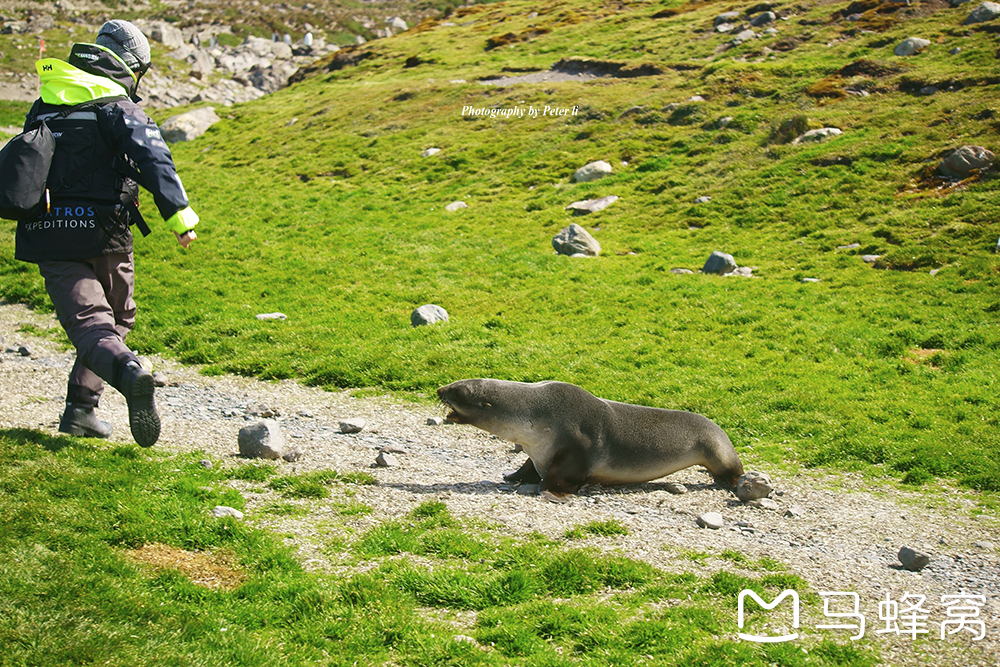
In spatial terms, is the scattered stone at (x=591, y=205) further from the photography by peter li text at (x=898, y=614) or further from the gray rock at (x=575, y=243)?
the photography by peter li text at (x=898, y=614)

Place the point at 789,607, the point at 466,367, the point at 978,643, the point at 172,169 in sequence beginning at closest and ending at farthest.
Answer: the point at 978,643 < the point at 789,607 < the point at 172,169 < the point at 466,367

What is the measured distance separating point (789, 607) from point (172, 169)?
7.76 metres

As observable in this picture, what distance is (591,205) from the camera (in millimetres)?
31750

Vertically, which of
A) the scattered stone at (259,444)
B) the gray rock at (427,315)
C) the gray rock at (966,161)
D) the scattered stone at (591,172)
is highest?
the scattered stone at (259,444)

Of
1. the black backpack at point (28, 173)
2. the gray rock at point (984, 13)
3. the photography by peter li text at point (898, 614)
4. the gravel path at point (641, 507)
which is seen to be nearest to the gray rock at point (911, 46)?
the gray rock at point (984, 13)

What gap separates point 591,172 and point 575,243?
9807 millimetres

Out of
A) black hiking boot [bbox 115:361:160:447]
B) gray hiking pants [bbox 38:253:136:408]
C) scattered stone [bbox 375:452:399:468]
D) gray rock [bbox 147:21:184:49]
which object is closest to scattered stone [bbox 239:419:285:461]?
scattered stone [bbox 375:452:399:468]

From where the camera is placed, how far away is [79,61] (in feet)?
29.2

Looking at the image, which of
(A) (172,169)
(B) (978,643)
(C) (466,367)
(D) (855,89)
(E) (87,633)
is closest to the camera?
(E) (87,633)

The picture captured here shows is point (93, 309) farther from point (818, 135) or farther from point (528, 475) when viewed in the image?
point (818, 135)

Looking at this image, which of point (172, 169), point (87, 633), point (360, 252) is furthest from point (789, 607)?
point (360, 252)

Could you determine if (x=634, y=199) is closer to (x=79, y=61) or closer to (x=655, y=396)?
(x=655, y=396)

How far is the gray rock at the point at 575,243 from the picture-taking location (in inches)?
1033

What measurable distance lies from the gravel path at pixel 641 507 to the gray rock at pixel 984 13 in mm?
43369
